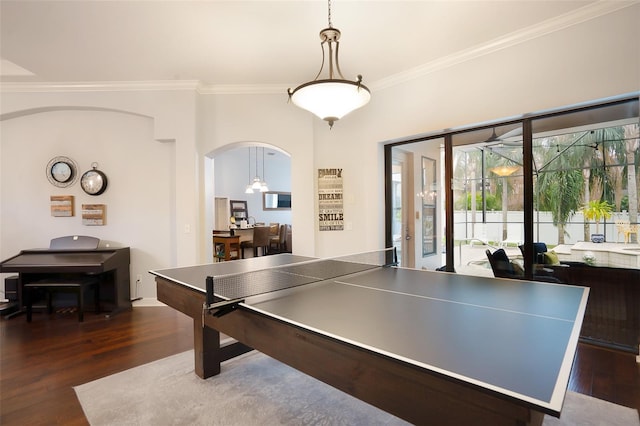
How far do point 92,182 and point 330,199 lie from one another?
3143mm

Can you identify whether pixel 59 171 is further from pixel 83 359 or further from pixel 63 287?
pixel 83 359

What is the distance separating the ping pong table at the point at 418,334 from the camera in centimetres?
84

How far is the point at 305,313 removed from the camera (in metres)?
1.36

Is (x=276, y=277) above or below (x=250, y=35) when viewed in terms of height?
below

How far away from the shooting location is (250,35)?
3.04 meters

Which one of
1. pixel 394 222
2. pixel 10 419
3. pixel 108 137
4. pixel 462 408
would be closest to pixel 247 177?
pixel 108 137

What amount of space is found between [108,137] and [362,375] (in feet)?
15.4

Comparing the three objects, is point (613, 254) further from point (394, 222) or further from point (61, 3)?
point (61, 3)

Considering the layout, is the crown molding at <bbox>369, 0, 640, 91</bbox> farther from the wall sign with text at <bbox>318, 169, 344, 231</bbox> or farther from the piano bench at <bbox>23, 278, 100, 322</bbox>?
the piano bench at <bbox>23, 278, 100, 322</bbox>

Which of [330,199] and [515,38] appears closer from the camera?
[515,38]

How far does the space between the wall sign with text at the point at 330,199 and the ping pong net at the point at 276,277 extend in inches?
58.4

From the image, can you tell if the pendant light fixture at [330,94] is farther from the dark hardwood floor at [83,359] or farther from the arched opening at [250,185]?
the arched opening at [250,185]

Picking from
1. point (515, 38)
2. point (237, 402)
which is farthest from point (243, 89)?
point (237, 402)

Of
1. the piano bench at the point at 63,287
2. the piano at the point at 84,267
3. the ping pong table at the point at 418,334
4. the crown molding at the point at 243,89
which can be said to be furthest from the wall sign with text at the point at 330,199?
the piano bench at the point at 63,287
